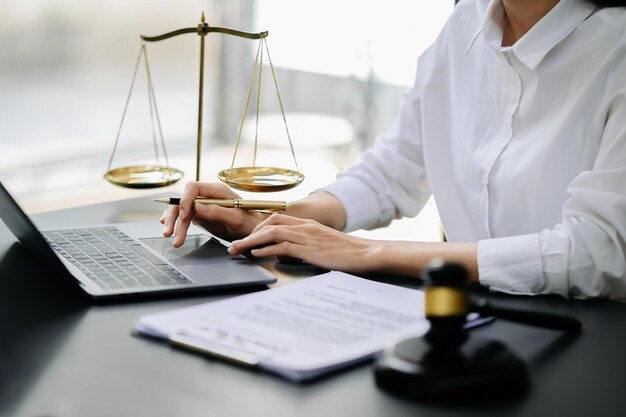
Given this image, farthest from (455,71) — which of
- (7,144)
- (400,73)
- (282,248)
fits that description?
(400,73)

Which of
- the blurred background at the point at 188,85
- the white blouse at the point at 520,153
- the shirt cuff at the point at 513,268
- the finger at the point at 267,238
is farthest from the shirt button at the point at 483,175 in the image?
the blurred background at the point at 188,85

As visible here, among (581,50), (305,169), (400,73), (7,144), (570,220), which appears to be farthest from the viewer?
(305,169)

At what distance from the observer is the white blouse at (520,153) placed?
4.28 feet

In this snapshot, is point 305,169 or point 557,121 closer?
point 557,121

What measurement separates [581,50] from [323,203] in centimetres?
58

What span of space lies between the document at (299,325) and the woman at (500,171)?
18cm

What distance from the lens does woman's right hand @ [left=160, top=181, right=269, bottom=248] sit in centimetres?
151

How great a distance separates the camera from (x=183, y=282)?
4.01ft

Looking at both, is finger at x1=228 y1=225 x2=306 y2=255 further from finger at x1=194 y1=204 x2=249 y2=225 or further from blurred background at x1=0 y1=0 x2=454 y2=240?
blurred background at x1=0 y1=0 x2=454 y2=240

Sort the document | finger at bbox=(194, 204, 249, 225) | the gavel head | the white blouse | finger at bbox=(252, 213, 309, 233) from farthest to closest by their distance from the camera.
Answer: finger at bbox=(194, 204, 249, 225), finger at bbox=(252, 213, 309, 233), the white blouse, the document, the gavel head

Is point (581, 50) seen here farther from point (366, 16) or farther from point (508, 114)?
point (366, 16)

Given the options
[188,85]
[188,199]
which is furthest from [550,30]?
[188,85]

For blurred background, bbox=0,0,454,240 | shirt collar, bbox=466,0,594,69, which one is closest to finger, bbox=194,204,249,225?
shirt collar, bbox=466,0,594,69

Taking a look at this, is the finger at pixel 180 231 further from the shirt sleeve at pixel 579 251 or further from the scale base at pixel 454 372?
the scale base at pixel 454 372
